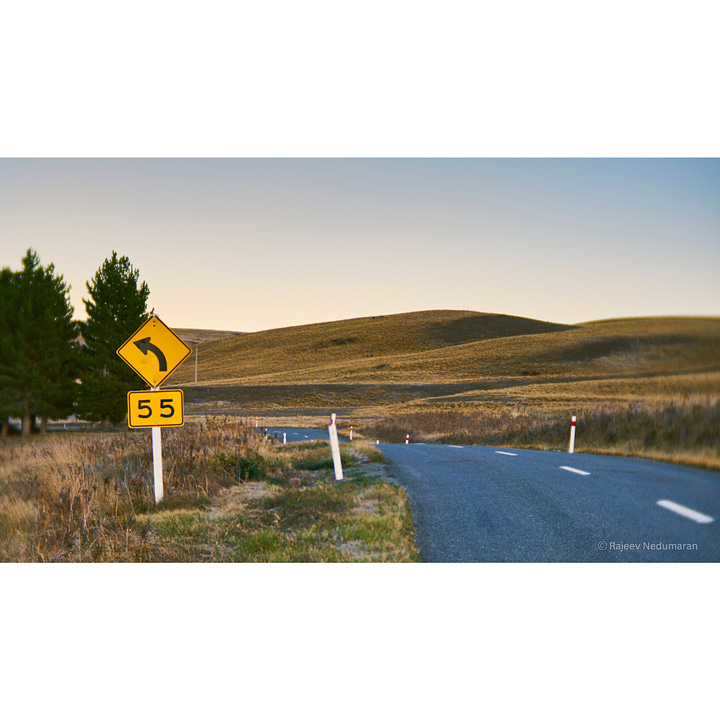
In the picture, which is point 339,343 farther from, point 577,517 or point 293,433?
point 577,517

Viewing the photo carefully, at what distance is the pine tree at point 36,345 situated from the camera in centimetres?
582

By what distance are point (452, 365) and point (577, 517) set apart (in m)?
44.9

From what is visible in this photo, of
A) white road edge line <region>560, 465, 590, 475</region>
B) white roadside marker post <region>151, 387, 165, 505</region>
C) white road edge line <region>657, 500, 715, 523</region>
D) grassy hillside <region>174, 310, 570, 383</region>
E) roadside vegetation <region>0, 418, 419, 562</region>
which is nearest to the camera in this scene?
white road edge line <region>657, 500, 715, 523</region>

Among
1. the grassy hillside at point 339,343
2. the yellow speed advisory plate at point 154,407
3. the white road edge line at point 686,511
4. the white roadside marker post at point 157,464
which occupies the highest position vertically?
the grassy hillside at point 339,343

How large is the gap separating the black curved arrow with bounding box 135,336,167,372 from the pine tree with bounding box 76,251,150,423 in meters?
0.16

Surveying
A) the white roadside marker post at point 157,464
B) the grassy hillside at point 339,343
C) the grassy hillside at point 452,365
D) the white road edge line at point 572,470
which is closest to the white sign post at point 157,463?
the white roadside marker post at point 157,464

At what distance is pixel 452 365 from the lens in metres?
50.6

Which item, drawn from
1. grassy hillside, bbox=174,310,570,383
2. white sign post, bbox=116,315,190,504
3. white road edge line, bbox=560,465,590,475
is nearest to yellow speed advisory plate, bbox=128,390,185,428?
white sign post, bbox=116,315,190,504

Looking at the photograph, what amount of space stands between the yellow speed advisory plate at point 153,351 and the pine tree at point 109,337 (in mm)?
84

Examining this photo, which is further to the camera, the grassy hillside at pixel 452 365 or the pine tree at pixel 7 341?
the pine tree at pixel 7 341

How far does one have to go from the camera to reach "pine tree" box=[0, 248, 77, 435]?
5816 millimetres

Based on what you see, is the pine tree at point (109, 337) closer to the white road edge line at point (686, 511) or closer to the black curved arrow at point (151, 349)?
the black curved arrow at point (151, 349)

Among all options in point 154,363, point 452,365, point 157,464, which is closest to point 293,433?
point 157,464

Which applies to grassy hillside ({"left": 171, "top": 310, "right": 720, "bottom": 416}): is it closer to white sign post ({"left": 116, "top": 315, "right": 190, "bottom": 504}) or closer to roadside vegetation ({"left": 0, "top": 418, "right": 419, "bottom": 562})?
white sign post ({"left": 116, "top": 315, "right": 190, "bottom": 504})
